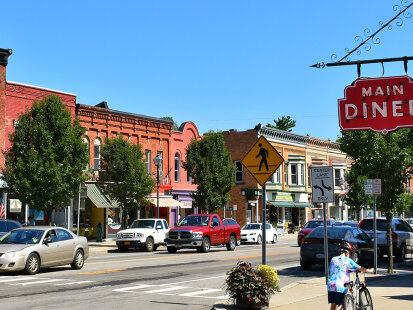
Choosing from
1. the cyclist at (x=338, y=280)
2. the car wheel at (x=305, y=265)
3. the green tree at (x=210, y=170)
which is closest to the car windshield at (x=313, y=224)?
the green tree at (x=210, y=170)

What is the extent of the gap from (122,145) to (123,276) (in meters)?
19.6

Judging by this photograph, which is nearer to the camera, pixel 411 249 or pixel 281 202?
pixel 411 249

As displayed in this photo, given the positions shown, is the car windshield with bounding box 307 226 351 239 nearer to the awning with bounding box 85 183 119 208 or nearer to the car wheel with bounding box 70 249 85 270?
the car wheel with bounding box 70 249 85 270

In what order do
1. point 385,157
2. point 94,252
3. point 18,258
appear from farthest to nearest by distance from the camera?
point 94,252 → point 385,157 → point 18,258

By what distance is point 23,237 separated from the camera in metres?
19.1

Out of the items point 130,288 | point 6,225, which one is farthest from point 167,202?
point 130,288

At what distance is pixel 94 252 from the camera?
3111cm

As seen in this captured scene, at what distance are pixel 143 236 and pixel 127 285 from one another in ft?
50.9

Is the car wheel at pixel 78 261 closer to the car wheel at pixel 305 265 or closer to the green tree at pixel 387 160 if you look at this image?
the car wheel at pixel 305 265

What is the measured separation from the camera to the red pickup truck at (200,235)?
97.1 feet

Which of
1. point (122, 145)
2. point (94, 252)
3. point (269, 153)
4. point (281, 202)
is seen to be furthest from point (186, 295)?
point (281, 202)

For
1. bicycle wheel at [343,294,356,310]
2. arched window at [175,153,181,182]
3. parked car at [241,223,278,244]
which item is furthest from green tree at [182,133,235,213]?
bicycle wheel at [343,294,356,310]

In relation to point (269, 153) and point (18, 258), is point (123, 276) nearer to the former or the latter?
point (18, 258)

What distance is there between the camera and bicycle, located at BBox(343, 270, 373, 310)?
9500 mm
